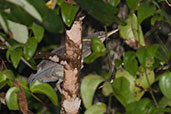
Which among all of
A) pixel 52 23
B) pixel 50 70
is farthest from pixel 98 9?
pixel 50 70

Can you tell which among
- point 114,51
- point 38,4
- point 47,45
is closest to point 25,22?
point 38,4

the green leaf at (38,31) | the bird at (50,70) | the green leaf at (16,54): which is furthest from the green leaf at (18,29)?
the bird at (50,70)

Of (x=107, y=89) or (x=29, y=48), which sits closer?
(x=29, y=48)

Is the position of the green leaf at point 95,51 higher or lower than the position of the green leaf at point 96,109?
higher

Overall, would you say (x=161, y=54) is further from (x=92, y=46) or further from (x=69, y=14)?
(x=69, y=14)

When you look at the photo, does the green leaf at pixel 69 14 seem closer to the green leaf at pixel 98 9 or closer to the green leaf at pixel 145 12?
the green leaf at pixel 98 9
